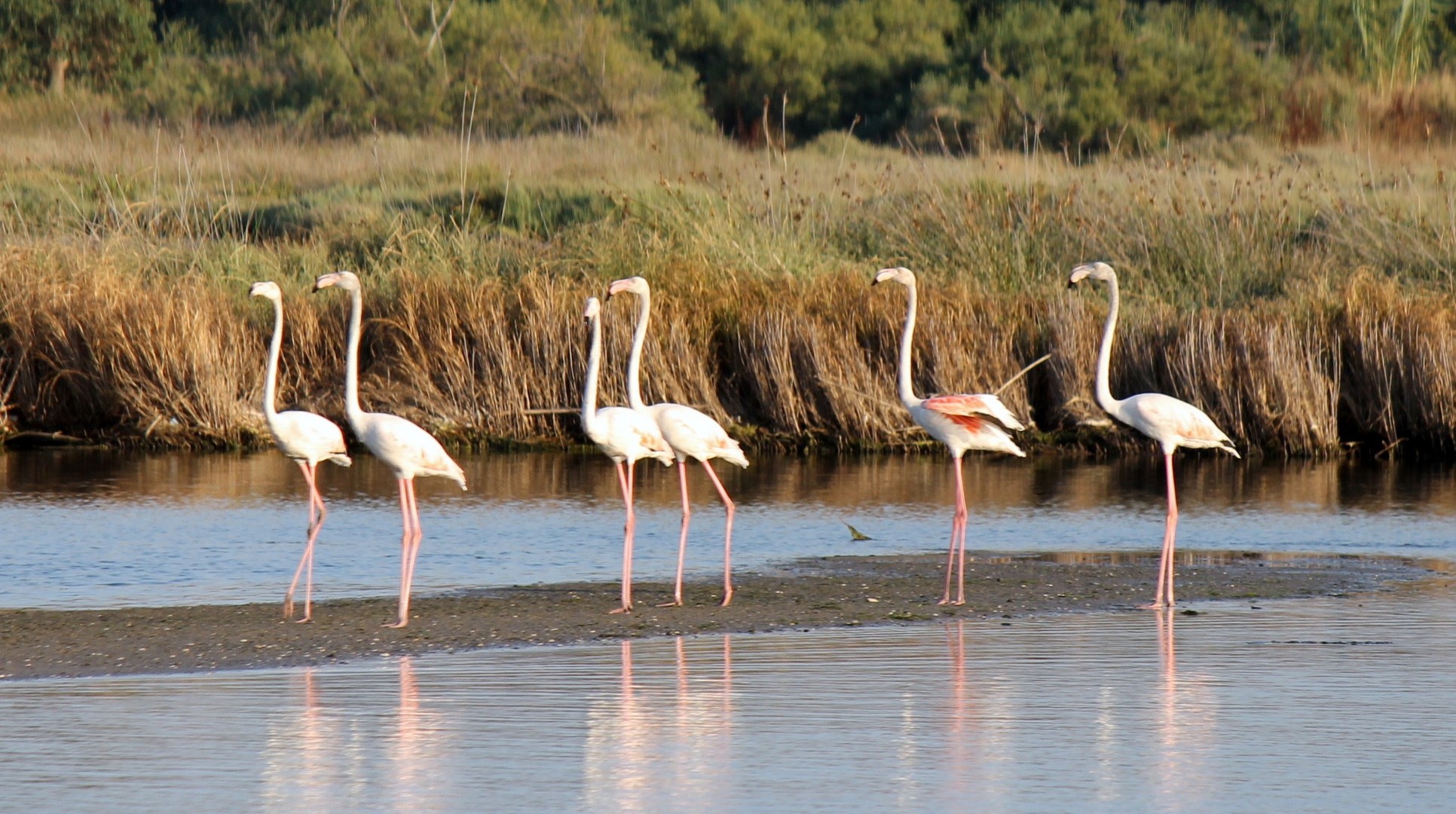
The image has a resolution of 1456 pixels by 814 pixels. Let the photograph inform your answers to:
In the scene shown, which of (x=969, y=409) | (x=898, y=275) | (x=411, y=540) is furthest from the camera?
(x=898, y=275)

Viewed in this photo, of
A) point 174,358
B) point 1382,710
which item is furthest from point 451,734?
point 174,358

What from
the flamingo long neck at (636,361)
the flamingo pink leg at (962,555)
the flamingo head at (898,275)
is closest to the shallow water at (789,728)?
the flamingo pink leg at (962,555)

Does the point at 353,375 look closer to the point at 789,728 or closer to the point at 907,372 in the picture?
the point at 907,372

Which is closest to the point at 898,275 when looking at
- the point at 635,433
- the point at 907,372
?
the point at 907,372

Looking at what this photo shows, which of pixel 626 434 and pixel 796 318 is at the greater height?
pixel 796 318

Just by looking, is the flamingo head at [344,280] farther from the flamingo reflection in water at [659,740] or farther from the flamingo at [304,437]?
the flamingo reflection in water at [659,740]

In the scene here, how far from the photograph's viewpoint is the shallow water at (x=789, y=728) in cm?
558

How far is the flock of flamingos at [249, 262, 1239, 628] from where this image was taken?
28.0 feet

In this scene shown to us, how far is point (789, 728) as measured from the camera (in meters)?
6.39

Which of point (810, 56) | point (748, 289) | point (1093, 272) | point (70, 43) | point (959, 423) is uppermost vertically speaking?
point (70, 43)

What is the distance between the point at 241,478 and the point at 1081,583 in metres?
7.37

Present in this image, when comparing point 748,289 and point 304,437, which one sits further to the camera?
point 748,289

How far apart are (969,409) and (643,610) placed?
1.98 m

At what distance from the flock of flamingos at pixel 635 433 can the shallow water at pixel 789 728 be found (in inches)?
39.3
